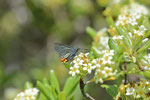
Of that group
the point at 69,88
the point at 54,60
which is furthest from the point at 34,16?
the point at 69,88

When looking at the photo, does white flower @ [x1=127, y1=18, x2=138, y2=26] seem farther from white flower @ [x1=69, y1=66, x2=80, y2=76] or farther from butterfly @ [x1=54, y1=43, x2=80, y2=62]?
white flower @ [x1=69, y1=66, x2=80, y2=76]

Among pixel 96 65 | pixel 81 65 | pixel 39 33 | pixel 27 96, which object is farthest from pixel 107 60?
pixel 39 33

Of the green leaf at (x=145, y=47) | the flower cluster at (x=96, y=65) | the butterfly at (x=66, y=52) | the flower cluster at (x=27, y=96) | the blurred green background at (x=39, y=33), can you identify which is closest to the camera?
the flower cluster at (x=96, y=65)

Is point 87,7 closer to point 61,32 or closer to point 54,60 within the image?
point 61,32

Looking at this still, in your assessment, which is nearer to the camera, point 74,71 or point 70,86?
point 74,71

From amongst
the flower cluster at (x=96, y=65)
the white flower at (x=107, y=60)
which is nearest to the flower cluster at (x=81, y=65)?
the flower cluster at (x=96, y=65)

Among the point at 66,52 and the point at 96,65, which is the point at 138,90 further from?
the point at 66,52

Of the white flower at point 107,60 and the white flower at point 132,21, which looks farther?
the white flower at point 132,21

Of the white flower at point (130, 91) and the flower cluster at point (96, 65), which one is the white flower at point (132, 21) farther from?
the white flower at point (130, 91)
